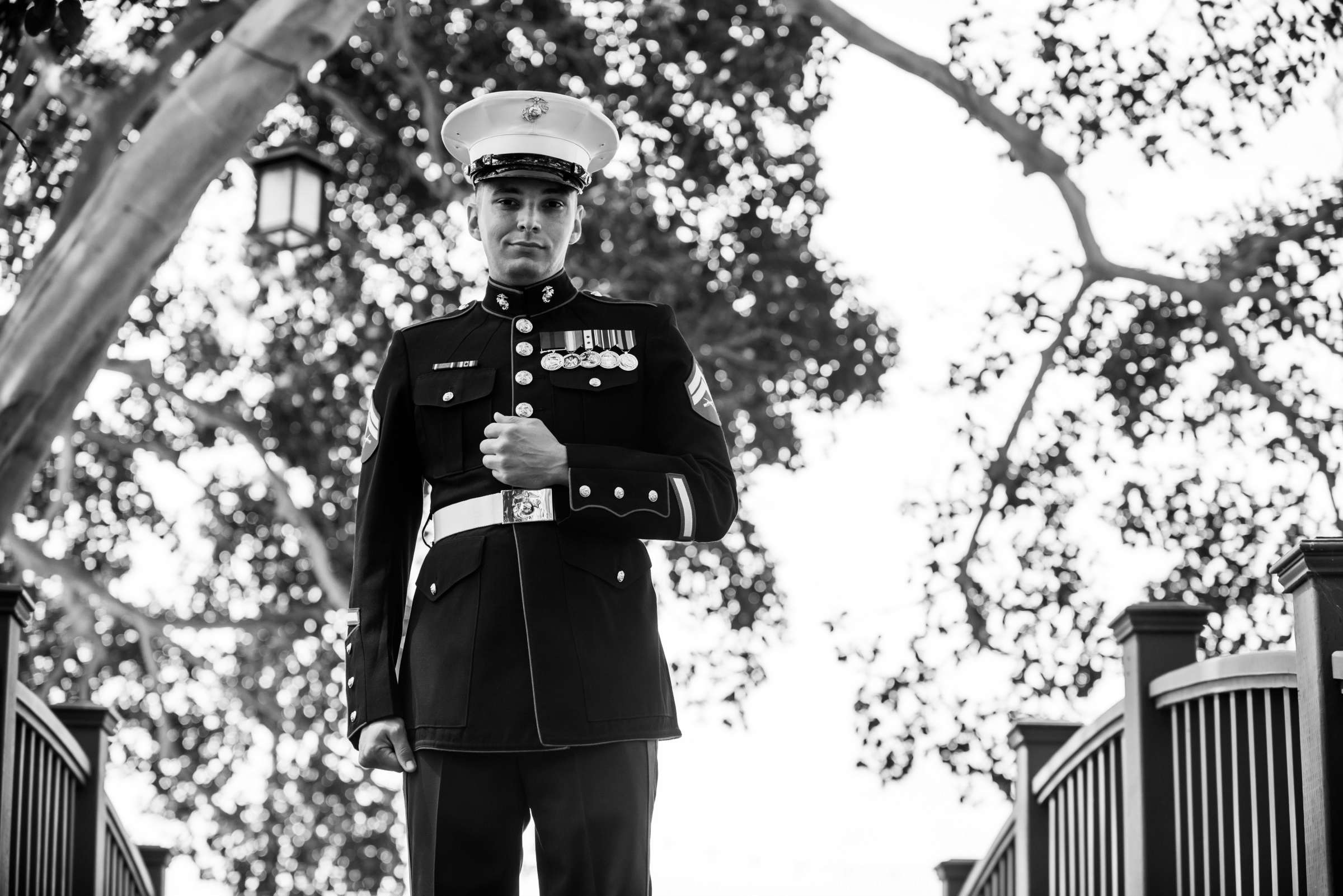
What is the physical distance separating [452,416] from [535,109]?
436mm

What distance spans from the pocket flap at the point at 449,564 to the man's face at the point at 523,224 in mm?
377

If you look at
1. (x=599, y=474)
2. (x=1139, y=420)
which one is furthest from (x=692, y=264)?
(x=599, y=474)

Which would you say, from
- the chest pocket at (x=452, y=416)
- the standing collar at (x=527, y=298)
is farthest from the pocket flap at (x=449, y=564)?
the standing collar at (x=527, y=298)

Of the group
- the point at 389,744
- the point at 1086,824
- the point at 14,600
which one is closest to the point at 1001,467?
the point at 1086,824

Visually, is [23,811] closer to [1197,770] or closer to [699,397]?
[699,397]

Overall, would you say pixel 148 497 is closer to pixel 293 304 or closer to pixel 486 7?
pixel 293 304

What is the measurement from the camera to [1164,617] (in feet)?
12.5

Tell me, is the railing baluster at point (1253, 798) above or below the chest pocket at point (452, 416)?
below

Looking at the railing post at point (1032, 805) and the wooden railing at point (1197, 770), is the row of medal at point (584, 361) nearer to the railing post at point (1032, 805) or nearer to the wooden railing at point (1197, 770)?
the wooden railing at point (1197, 770)

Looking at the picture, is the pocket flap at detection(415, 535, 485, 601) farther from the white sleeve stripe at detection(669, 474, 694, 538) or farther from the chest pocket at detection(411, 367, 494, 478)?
the white sleeve stripe at detection(669, 474, 694, 538)

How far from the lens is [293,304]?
332 inches

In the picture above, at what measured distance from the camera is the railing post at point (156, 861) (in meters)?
5.75

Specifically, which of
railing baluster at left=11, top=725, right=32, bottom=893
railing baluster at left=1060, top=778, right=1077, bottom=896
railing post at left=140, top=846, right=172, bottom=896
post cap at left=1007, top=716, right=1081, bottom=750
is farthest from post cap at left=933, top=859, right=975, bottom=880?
railing baluster at left=11, top=725, right=32, bottom=893

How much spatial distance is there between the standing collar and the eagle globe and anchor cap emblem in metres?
0.22
